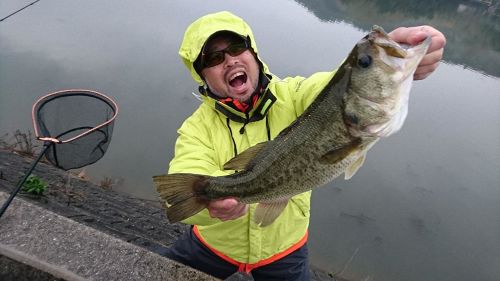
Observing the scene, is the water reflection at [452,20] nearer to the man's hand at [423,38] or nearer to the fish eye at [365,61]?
the man's hand at [423,38]

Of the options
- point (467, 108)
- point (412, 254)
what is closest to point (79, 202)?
point (412, 254)

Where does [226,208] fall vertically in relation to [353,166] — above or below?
below

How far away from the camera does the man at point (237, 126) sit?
256cm

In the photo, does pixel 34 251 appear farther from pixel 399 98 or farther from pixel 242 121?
pixel 399 98

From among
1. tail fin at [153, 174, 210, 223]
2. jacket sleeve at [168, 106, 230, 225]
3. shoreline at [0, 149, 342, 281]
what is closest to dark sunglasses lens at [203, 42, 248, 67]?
jacket sleeve at [168, 106, 230, 225]

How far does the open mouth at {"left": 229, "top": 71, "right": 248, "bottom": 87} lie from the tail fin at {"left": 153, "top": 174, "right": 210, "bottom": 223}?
730 millimetres

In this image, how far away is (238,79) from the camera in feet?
8.59

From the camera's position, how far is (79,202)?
551cm

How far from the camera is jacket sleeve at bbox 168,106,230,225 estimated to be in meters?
2.40

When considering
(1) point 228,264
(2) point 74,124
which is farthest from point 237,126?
(2) point 74,124

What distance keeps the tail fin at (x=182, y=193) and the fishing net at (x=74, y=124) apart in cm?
213

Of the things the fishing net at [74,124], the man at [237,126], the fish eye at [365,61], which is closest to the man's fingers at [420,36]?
the fish eye at [365,61]

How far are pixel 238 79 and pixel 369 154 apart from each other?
25.6ft

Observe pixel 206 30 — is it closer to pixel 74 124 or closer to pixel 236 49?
pixel 236 49
